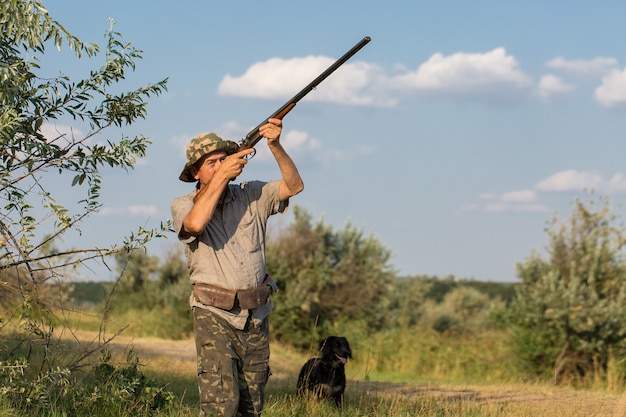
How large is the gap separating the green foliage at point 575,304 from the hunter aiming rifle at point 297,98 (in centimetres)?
1421

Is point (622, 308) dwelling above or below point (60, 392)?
above

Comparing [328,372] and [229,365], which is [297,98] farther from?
[328,372]

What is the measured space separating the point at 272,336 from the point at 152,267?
29.5 feet

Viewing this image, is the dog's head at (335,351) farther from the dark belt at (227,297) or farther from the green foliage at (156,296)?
the green foliage at (156,296)

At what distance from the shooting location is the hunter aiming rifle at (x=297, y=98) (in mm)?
6602

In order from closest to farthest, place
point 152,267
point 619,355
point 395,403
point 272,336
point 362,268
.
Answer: point 395,403 → point 619,355 → point 272,336 → point 362,268 → point 152,267

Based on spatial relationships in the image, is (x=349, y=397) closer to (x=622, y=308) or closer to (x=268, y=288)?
(x=268, y=288)

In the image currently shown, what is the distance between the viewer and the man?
6125 mm

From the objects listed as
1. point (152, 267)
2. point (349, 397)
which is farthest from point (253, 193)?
point (152, 267)

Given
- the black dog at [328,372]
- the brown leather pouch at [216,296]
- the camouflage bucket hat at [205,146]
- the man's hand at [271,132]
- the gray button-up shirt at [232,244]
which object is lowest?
the black dog at [328,372]

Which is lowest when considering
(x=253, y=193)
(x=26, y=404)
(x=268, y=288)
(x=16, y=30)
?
(x=26, y=404)

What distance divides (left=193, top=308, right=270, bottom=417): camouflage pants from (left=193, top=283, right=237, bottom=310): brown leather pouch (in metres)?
0.11

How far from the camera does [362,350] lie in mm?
24500

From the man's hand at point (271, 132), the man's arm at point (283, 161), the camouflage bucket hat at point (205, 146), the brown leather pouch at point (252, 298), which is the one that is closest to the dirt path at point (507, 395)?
the brown leather pouch at point (252, 298)
